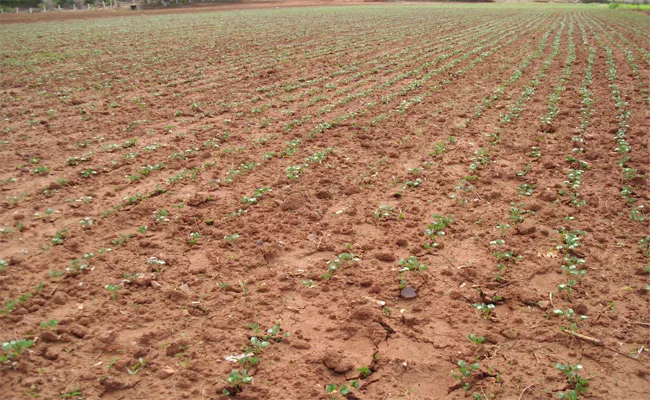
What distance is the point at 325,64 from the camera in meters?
15.5

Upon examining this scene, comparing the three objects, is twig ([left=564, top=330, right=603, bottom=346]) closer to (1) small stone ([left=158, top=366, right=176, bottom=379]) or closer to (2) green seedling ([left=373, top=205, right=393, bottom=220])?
(2) green seedling ([left=373, top=205, right=393, bottom=220])

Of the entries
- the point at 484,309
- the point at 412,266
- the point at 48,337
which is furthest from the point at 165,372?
the point at 484,309

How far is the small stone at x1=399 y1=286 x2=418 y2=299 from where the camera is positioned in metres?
4.48

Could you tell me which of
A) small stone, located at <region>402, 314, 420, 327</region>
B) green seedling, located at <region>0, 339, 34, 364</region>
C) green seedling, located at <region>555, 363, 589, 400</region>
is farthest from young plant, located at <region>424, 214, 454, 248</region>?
green seedling, located at <region>0, 339, 34, 364</region>

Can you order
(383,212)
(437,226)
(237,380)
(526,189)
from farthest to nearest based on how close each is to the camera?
(526,189) → (383,212) → (437,226) → (237,380)

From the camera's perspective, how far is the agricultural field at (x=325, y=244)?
12.0 feet

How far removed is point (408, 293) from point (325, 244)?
122cm

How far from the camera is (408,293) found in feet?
14.8

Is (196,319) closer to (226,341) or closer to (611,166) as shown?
(226,341)

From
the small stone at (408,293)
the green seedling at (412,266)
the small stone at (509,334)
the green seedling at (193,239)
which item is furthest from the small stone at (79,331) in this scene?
the small stone at (509,334)

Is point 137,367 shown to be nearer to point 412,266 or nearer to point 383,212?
point 412,266

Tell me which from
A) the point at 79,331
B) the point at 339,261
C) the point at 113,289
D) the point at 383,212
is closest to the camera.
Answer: the point at 79,331

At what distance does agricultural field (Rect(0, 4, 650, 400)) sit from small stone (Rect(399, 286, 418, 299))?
0.01 m

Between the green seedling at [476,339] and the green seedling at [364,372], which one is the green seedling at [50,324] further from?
the green seedling at [476,339]
